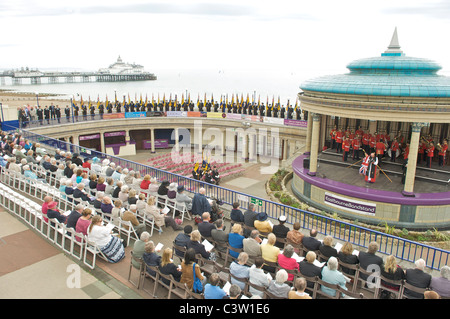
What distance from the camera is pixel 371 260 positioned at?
7.82 meters

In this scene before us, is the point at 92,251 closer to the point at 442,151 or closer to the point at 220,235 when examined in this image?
the point at 220,235

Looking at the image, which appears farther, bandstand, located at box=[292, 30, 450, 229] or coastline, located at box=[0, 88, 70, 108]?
coastline, located at box=[0, 88, 70, 108]

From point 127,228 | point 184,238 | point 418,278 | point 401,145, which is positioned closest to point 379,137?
point 401,145

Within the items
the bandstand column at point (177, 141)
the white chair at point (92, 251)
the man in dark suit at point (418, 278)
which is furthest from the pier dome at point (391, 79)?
the bandstand column at point (177, 141)

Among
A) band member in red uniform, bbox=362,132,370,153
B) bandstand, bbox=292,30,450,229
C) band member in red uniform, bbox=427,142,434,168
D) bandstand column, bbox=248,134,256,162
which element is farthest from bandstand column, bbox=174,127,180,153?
band member in red uniform, bbox=427,142,434,168

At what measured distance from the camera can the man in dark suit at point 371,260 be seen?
777 centimetres

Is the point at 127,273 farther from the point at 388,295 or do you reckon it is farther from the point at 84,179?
the point at 388,295

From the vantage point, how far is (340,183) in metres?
17.9

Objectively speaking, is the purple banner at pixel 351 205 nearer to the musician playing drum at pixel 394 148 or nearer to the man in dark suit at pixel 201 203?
the musician playing drum at pixel 394 148

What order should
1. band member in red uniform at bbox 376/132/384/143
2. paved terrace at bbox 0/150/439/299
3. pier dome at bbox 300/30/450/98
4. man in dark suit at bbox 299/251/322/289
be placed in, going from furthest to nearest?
band member in red uniform at bbox 376/132/384/143 < pier dome at bbox 300/30/450/98 < paved terrace at bbox 0/150/439/299 < man in dark suit at bbox 299/251/322/289

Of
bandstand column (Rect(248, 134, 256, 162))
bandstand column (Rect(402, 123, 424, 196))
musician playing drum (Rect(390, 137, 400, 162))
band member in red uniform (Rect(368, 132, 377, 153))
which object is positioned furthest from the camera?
bandstand column (Rect(248, 134, 256, 162))

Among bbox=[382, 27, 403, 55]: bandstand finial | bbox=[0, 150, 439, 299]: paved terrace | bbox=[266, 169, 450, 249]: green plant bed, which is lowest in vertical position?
bbox=[266, 169, 450, 249]: green plant bed

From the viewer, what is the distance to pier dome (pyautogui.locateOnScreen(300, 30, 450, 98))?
52.6 feet

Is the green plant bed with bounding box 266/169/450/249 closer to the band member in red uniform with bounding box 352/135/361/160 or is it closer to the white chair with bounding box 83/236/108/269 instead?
the band member in red uniform with bounding box 352/135/361/160
